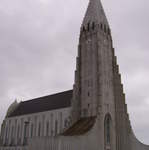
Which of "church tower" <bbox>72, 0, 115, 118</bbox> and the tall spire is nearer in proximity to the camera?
"church tower" <bbox>72, 0, 115, 118</bbox>

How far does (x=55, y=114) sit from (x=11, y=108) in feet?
91.6

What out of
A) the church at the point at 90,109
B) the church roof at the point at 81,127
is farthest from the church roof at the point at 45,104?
the church roof at the point at 81,127

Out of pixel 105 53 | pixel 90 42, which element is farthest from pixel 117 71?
pixel 90 42

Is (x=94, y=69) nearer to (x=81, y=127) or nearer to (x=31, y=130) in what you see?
(x=81, y=127)

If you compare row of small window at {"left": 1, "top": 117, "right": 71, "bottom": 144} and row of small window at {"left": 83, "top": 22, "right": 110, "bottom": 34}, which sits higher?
row of small window at {"left": 83, "top": 22, "right": 110, "bottom": 34}

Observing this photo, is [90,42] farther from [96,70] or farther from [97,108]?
[97,108]

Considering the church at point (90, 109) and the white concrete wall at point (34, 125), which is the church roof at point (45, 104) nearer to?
the church at point (90, 109)

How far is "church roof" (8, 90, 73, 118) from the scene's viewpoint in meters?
54.1

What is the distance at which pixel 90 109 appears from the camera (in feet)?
156

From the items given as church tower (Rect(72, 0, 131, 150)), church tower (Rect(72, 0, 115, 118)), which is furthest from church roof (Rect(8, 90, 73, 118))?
church tower (Rect(72, 0, 131, 150))

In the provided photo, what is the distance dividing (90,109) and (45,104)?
1754cm

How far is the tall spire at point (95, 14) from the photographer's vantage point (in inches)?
2200

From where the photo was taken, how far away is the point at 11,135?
2559 inches

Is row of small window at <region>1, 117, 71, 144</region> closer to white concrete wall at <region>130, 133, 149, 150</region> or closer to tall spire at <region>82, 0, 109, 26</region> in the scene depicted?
white concrete wall at <region>130, 133, 149, 150</region>
